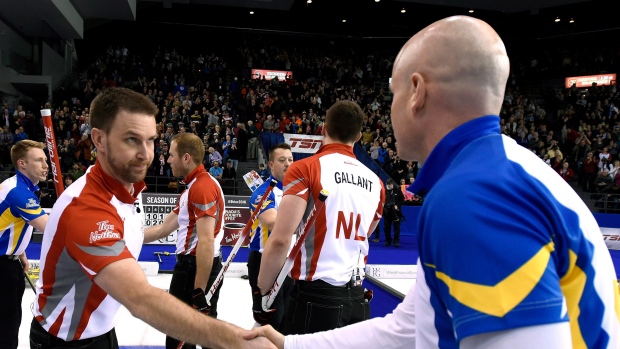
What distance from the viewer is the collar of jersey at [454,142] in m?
1.14

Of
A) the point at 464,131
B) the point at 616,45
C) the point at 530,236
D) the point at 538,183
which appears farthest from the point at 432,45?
the point at 616,45

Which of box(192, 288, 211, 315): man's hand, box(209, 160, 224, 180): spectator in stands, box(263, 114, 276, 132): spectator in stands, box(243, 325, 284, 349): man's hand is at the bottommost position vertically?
box(192, 288, 211, 315): man's hand

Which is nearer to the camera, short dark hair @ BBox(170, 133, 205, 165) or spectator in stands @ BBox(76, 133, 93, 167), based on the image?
short dark hair @ BBox(170, 133, 205, 165)

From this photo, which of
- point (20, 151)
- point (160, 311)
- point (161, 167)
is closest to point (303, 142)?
point (161, 167)

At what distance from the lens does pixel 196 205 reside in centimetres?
454

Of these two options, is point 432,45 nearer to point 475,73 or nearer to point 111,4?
point 475,73

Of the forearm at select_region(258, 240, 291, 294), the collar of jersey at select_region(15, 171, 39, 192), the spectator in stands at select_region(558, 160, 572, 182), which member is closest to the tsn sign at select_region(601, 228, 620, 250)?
the spectator in stands at select_region(558, 160, 572, 182)

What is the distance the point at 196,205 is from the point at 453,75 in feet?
12.0

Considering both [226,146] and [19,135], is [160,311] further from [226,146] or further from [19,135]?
[19,135]

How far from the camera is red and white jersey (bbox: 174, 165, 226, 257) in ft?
14.9

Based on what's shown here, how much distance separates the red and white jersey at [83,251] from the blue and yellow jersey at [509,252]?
1.42m

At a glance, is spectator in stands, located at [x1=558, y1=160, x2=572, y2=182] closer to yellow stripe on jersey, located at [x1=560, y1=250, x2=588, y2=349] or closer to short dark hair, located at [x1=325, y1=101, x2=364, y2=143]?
short dark hair, located at [x1=325, y1=101, x2=364, y2=143]

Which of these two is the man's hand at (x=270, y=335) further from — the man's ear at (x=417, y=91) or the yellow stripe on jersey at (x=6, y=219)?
the yellow stripe on jersey at (x=6, y=219)

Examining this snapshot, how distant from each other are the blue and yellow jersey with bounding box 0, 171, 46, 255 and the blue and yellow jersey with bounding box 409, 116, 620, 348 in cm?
459
